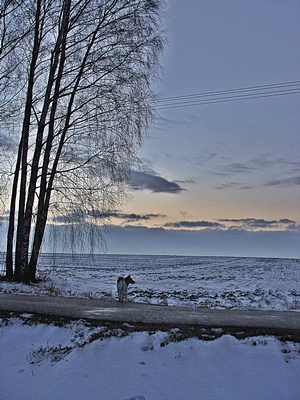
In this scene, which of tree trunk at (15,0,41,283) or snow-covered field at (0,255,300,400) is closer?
snow-covered field at (0,255,300,400)

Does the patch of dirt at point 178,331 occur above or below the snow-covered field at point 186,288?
above

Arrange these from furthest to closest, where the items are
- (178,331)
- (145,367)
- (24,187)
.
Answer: (24,187), (178,331), (145,367)

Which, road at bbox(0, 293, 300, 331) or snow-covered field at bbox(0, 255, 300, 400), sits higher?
road at bbox(0, 293, 300, 331)

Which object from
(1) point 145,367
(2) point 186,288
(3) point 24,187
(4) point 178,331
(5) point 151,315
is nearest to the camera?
(1) point 145,367

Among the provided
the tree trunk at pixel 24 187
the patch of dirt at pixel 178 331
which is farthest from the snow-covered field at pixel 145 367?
the tree trunk at pixel 24 187

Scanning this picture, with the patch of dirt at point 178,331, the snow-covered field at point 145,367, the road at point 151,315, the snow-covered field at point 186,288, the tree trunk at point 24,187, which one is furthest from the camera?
the tree trunk at point 24,187

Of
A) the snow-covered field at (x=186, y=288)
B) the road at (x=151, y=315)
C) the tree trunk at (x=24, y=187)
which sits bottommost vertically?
the snow-covered field at (x=186, y=288)

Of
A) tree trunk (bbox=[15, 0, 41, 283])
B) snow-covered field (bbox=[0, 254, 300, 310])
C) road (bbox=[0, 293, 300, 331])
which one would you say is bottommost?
snow-covered field (bbox=[0, 254, 300, 310])

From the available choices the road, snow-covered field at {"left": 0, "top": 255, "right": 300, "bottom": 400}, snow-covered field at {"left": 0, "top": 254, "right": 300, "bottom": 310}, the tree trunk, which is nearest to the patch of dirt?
snow-covered field at {"left": 0, "top": 255, "right": 300, "bottom": 400}

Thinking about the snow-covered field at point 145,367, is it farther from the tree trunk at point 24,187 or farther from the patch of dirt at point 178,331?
the tree trunk at point 24,187

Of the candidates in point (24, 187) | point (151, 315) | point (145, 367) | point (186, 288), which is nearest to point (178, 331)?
point (145, 367)

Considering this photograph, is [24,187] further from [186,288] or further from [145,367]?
[145,367]

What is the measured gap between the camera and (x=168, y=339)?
18.5 feet

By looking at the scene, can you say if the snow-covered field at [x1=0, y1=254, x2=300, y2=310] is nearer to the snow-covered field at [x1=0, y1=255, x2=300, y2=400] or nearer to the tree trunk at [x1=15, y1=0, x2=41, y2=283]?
the tree trunk at [x1=15, y1=0, x2=41, y2=283]
